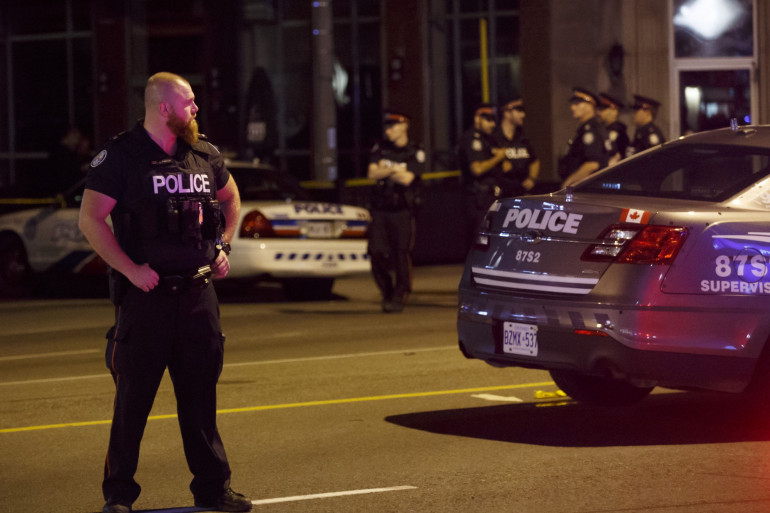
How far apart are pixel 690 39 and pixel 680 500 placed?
718 inches

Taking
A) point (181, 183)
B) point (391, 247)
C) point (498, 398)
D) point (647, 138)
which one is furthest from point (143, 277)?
point (647, 138)

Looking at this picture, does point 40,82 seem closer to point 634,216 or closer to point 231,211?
point 634,216

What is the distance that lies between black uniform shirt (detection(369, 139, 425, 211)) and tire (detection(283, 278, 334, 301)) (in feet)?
6.14

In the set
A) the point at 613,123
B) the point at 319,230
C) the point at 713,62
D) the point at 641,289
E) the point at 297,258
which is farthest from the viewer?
the point at 713,62

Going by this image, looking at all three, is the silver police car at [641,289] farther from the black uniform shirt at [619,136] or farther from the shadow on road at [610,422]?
the black uniform shirt at [619,136]

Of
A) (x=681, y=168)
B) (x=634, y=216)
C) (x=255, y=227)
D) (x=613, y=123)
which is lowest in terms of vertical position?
(x=255, y=227)

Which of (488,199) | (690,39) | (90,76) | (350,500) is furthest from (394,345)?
(90,76)

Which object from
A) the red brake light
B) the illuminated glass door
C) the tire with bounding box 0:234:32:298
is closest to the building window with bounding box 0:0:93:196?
the illuminated glass door

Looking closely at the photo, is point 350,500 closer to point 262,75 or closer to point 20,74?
point 262,75

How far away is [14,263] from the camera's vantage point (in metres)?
Result: 16.3

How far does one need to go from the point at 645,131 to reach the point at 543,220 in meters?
7.46

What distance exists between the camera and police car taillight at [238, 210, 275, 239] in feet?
46.6

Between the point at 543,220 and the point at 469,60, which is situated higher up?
the point at 469,60

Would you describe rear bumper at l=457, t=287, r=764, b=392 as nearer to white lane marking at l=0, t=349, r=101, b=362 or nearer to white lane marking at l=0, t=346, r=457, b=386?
white lane marking at l=0, t=346, r=457, b=386
